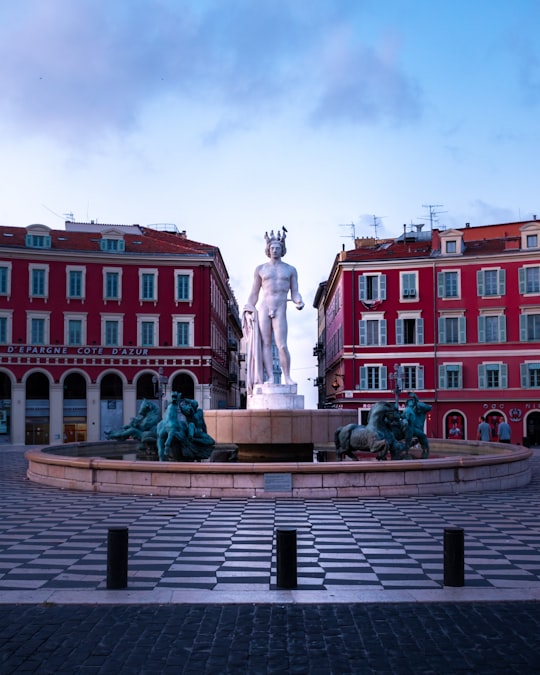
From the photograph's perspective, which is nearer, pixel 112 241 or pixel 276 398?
pixel 276 398

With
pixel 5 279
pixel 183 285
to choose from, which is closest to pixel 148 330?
pixel 183 285

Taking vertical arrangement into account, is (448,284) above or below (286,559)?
above

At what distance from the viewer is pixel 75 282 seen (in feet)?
171

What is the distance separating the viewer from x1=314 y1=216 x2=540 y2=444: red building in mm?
49875

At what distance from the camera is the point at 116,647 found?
574 centimetres

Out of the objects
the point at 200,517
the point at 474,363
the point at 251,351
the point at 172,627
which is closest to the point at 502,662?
the point at 172,627

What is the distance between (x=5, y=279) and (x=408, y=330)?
2568 cm

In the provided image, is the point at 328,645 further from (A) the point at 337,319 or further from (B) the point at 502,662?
(A) the point at 337,319

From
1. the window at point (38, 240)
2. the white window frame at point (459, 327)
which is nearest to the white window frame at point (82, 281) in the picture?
the window at point (38, 240)

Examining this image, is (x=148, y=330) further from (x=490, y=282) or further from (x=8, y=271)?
(x=490, y=282)

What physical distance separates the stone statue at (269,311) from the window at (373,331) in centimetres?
3265

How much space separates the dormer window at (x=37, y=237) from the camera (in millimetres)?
51903

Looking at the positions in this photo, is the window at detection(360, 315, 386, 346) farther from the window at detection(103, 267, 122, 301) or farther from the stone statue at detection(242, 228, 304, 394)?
the stone statue at detection(242, 228, 304, 394)

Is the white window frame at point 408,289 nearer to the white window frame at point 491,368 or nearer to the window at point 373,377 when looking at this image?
the window at point 373,377
